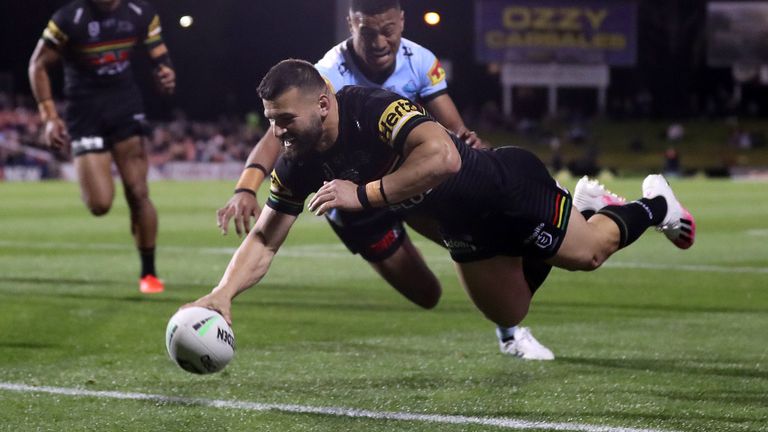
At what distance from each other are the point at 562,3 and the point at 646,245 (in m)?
34.6

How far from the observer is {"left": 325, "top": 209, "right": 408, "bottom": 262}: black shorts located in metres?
7.36

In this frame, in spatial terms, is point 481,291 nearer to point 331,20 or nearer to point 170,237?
point 170,237

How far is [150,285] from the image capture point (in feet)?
34.4

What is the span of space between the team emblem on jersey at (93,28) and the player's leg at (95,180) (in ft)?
3.02

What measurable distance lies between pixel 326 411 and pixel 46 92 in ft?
18.6

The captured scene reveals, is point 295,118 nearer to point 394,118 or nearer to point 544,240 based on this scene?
point 394,118

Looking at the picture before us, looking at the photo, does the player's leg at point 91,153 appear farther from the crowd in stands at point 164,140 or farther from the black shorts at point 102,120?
the crowd in stands at point 164,140

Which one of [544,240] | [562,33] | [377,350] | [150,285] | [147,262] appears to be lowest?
[562,33]

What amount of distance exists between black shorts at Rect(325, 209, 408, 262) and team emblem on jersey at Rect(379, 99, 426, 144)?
6.36 feet

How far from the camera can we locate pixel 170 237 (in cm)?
1655

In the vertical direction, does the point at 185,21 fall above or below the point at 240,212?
below

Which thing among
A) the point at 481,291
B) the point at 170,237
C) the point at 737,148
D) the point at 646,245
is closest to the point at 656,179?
the point at 481,291

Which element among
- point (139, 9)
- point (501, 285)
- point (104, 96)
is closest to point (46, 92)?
point (104, 96)

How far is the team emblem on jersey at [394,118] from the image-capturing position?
5.32 meters
